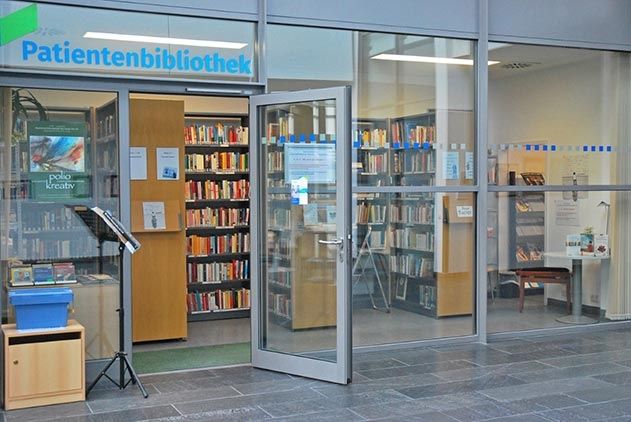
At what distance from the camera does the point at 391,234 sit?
23.1 feet

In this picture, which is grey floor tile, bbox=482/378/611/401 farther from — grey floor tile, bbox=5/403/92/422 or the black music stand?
grey floor tile, bbox=5/403/92/422

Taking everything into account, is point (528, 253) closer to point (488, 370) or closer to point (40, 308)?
point (488, 370)

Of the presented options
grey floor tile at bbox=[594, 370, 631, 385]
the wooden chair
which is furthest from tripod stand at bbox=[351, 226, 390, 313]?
grey floor tile at bbox=[594, 370, 631, 385]

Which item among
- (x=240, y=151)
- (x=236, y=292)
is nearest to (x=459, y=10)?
(x=240, y=151)

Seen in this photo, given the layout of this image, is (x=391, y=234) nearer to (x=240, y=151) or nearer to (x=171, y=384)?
(x=171, y=384)

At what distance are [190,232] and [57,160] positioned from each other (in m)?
3.54

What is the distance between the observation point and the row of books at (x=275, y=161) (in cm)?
629

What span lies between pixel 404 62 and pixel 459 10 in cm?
72

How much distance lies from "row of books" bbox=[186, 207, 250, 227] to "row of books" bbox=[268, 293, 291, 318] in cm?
302

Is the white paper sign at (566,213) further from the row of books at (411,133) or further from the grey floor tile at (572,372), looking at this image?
the grey floor tile at (572,372)

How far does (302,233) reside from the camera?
6.25 meters

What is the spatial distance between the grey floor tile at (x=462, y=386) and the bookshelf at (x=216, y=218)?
3792 mm

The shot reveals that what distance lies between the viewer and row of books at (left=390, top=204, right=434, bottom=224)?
7055mm

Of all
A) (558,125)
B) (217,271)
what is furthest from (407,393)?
(217,271)
